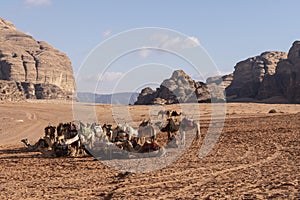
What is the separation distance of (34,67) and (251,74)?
7930 centimetres

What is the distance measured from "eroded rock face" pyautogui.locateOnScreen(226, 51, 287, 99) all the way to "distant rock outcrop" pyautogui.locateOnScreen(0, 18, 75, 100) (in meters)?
50.5

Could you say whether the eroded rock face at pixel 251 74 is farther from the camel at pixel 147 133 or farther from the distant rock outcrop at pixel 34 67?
the camel at pixel 147 133

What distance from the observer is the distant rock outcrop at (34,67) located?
132 meters

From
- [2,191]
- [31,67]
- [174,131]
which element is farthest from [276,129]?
[31,67]

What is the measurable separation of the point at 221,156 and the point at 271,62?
10546 cm

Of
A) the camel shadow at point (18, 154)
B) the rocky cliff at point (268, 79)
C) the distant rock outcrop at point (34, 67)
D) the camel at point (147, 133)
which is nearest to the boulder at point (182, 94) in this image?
the rocky cliff at point (268, 79)

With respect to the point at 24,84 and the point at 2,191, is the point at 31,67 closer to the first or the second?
the point at 24,84

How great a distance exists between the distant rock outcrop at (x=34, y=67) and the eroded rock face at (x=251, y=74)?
5052 cm

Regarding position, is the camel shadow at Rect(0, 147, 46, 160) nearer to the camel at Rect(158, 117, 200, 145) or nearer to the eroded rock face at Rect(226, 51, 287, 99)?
the camel at Rect(158, 117, 200, 145)

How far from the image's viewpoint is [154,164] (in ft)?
45.4

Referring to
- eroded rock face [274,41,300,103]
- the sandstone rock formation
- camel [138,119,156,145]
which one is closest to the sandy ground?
camel [138,119,156,145]

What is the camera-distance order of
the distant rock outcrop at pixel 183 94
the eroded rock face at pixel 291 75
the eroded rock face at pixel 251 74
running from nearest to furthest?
the distant rock outcrop at pixel 183 94 < the eroded rock face at pixel 291 75 < the eroded rock face at pixel 251 74

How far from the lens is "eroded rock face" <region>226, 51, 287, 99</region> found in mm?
106438

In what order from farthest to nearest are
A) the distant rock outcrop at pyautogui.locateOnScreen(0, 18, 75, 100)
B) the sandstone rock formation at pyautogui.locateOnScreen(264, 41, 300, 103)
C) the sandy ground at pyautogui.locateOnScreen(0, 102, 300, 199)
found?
1. the distant rock outcrop at pyautogui.locateOnScreen(0, 18, 75, 100)
2. the sandstone rock formation at pyautogui.locateOnScreen(264, 41, 300, 103)
3. the sandy ground at pyautogui.locateOnScreen(0, 102, 300, 199)
